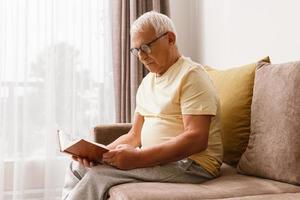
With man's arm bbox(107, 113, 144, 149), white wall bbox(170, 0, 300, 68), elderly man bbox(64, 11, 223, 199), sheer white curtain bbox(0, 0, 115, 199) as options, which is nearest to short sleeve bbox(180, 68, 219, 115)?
elderly man bbox(64, 11, 223, 199)

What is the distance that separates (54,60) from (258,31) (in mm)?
1390

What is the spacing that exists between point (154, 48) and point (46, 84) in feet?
4.40

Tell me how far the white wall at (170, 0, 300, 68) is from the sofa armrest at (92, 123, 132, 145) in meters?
0.84

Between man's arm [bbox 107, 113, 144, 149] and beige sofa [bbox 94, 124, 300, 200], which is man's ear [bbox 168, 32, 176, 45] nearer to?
man's arm [bbox 107, 113, 144, 149]

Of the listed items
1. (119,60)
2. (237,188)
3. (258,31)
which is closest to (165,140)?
(237,188)

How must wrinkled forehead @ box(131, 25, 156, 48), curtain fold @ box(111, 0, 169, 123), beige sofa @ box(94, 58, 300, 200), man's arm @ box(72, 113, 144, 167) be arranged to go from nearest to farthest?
beige sofa @ box(94, 58, 300, 200) → wrinkled forehead @ box(131, 25, 156, 48) → man's arm @ box(72, 113, 144, 167) → curtain fold @ box(111, 0, 169, 123)

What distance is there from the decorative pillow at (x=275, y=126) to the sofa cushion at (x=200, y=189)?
0.06 m

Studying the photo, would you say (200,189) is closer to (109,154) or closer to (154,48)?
(109,154)

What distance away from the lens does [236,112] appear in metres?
1.77

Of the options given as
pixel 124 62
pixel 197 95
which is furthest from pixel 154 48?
pixel 124 62

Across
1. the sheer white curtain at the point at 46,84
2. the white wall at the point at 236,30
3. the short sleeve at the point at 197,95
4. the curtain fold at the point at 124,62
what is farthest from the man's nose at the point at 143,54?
the sheer white curtain at the point at 46,84

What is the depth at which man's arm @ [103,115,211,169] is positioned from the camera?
1.53m

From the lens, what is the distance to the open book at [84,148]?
60.0 inches

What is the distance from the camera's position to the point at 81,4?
291 cm
